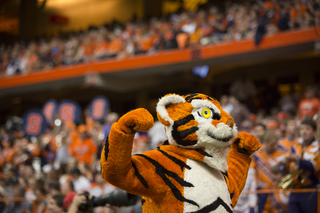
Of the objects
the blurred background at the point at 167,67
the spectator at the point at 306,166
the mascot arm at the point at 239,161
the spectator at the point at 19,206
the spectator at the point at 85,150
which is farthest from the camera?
the blurred background at the point at 167,67

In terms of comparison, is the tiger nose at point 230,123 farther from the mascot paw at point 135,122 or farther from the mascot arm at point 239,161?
the mascot paw at point 135,122

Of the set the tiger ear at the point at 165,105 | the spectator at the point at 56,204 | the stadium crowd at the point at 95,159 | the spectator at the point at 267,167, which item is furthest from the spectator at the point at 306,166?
the spectator at the point at 56,204

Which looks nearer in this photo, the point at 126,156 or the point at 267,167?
the point at 126,156

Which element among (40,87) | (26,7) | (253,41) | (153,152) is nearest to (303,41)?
(253,41)

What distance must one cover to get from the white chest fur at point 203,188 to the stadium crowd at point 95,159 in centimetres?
75

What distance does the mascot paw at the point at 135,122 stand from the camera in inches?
58.4

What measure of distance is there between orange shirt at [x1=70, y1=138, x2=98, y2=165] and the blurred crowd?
3.05 meters

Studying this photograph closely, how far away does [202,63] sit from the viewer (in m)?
7.85

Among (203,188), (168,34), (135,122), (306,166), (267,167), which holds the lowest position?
(267,167)

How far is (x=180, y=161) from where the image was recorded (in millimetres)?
1749

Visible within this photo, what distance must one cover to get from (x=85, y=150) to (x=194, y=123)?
457 centimetres

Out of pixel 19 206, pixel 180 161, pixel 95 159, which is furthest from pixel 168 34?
pixel 180 161

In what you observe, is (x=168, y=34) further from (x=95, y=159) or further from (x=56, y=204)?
(x=56, y=204)

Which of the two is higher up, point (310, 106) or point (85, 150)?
point (310, 106)
